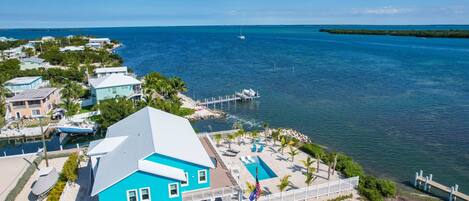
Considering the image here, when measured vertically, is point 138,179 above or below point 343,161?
above

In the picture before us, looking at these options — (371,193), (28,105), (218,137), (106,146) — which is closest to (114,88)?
(28,105)

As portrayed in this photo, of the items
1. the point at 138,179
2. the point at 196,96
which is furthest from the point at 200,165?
the point at 196,96

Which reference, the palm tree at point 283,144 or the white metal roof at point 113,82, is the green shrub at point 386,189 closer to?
the palm tree at point 283,144

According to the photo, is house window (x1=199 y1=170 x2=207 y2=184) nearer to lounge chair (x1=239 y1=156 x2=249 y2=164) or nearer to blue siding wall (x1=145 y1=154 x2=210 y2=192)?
blue siding wall (x1=145 y1=154 x2=210 y2=192)

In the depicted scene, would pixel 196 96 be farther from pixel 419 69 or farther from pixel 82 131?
pixel 419 69

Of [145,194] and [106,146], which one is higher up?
[106,146]

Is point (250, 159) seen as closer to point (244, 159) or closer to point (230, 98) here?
point (244, 159)
